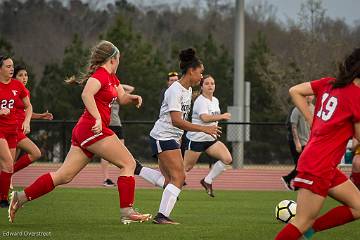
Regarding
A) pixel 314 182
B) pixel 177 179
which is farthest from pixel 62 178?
pixel 314 182

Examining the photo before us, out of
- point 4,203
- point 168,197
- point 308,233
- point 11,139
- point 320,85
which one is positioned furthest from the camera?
point 11,139

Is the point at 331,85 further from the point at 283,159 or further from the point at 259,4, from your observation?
the point at 259,4

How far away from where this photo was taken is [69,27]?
60656mm

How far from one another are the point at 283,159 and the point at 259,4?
2914 centimetres

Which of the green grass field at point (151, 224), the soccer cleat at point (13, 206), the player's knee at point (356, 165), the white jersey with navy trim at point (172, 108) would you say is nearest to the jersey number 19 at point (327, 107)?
the green grass field at point (151, 224)

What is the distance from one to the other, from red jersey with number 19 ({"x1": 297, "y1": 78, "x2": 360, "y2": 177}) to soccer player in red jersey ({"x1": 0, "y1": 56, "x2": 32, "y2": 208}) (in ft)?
21.0

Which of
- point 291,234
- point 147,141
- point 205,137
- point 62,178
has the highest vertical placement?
point 291,234


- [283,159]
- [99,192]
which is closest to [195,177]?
[99,192]

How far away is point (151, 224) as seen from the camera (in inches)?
432

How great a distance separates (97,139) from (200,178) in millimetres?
14095

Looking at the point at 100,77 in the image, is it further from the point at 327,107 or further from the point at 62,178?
the point at 327,107

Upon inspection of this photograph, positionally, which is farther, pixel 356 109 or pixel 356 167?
pixel 356 167

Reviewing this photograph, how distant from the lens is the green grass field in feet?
32.7

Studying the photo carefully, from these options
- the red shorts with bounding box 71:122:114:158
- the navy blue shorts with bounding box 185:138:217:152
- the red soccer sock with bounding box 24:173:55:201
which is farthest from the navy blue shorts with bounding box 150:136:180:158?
the navy blue shorts with bounding box 185:138:217:152
